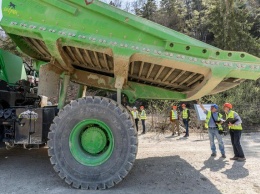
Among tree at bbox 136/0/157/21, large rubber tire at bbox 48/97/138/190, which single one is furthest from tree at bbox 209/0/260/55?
large rubber tire at bbox 48/97/138/190

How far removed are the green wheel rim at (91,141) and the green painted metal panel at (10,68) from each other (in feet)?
7.16

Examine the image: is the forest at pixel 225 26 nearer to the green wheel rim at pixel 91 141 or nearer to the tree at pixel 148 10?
the tree at pixel 148 10

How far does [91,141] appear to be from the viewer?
436 centimetres

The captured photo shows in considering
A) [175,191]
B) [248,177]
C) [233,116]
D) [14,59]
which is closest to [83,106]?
[175,191]

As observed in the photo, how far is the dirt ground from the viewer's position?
163 inches

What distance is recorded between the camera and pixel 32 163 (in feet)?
18.3

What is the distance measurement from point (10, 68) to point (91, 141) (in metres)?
2.56

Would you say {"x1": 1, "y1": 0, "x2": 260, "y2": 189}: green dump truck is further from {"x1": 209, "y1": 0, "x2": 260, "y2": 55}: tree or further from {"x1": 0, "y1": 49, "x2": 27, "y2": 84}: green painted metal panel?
{"x1": 209, "y1": 0, "x2": 260, "y2": 55}: tree

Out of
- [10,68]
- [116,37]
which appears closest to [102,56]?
[116,37]

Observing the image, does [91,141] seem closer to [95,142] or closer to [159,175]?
[95,142]

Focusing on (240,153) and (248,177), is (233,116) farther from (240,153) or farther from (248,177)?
(248,177)

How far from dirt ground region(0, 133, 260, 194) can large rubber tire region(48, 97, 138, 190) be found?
0.64ft

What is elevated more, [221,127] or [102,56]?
[102,56]

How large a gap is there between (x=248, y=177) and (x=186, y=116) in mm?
7866
